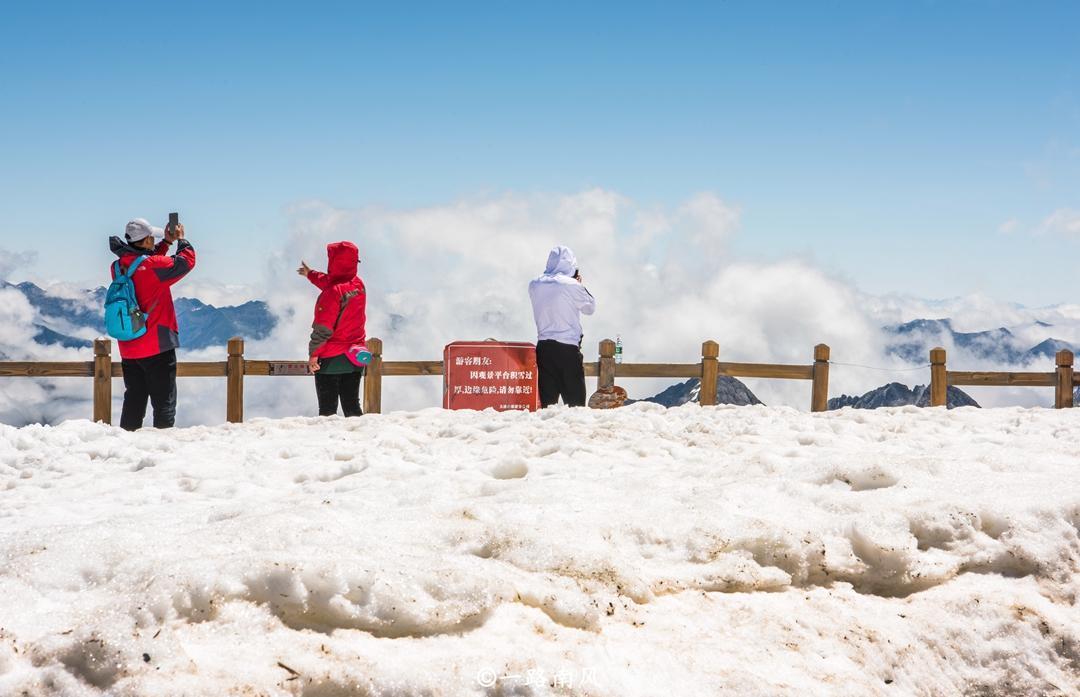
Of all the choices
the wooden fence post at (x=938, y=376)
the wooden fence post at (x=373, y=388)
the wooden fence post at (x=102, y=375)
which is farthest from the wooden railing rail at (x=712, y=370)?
the wooden fence post at (x=102, y=375)

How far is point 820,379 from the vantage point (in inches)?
530

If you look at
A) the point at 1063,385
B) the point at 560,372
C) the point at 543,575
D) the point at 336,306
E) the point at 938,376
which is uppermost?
the point at 336,306

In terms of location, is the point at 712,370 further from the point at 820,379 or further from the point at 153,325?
the point at 153,325

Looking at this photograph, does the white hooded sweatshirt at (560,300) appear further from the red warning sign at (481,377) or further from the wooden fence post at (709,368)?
the wooden fence post at (709,368)

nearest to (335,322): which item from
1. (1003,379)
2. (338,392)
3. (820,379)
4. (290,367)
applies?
(338,392)

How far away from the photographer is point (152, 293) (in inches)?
290

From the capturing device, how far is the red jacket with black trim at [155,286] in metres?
7.32

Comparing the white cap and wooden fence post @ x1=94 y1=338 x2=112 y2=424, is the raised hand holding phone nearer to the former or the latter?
the white cap

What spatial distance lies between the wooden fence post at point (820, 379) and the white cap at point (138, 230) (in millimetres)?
9691

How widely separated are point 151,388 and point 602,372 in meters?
6.92

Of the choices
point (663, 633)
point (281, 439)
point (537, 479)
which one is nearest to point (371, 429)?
point (281, 439)

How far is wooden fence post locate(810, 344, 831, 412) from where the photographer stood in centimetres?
1340

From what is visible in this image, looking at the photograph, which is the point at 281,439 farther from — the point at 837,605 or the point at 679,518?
the point at 837,605

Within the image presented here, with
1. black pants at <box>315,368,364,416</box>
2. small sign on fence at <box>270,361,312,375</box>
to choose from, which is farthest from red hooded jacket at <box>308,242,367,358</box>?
small sign on fence at <box>270,361,312,375</box>
